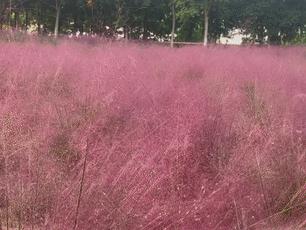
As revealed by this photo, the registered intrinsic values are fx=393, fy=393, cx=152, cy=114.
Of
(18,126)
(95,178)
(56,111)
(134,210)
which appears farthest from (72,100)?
(134,210)

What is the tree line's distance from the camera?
22031 millimetres

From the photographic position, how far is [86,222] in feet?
7.21

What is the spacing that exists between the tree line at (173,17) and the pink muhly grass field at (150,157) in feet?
54.3

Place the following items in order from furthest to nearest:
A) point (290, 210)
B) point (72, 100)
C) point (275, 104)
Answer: point (275, 104), point (72, 100), point (290, 210)

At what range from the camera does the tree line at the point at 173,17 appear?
2203cm

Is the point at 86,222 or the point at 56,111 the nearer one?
the point at 86,222

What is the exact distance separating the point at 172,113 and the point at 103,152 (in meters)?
1.06

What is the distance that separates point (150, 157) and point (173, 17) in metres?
21.7

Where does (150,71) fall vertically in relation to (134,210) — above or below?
above

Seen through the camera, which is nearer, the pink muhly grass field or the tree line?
the pink muhly grass field

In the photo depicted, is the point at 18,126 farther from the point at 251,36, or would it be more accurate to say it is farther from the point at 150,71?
the point at 251,36

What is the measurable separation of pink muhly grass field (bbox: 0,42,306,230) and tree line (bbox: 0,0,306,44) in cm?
1655

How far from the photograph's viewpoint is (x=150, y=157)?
2.76m

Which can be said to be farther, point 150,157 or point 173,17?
point 173,17
